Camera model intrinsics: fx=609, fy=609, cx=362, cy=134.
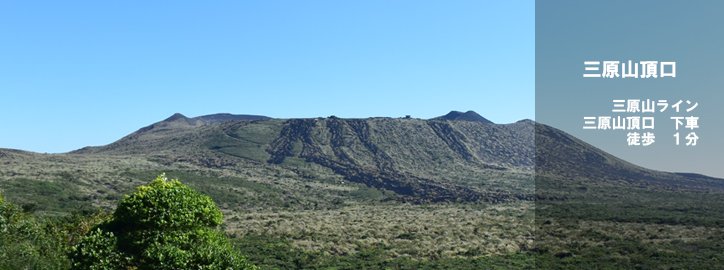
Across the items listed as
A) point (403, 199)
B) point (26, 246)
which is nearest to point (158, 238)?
point (26, 246)

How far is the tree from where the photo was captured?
789 inches

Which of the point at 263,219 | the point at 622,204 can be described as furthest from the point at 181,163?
the point at 622,204

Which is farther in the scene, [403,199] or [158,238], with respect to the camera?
[403,199]

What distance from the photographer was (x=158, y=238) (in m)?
20.4

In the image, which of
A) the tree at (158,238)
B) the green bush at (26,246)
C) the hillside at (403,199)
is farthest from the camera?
the hillside at (403,199)

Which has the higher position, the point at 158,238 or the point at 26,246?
the point at 158,238

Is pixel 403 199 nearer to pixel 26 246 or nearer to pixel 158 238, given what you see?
pixel 26 246

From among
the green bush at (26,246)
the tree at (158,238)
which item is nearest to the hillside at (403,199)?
the green bush at (26,246)

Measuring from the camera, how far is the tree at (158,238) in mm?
20047

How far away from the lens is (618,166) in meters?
191

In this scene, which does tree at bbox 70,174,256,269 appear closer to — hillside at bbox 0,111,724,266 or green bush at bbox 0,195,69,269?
green bush at bbox 0,195,69,269

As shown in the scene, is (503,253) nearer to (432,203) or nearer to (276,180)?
(432,203)

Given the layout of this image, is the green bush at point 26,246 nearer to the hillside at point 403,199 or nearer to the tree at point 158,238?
the tree at point 158,238

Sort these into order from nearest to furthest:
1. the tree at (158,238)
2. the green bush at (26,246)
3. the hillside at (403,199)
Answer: the tree at (158,238), the green bush at (26,246), the hillside at (403,199)
